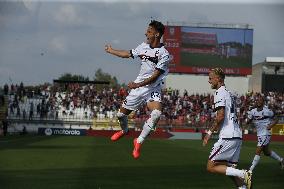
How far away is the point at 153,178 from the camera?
1475 cm

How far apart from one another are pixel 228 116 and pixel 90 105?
143 feet

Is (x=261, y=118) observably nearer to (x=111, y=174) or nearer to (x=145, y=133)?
(x=111, y=174)

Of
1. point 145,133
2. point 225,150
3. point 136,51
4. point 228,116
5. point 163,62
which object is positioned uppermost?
point 136,51

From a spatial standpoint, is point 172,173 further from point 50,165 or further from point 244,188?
point 244,188

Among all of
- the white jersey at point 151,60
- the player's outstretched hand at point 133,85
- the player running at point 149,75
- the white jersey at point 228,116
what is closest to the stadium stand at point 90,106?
the player running at point 149,75

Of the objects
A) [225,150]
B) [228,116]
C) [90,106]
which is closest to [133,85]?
[228,116]

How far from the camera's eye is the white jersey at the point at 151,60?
1070 centimetres

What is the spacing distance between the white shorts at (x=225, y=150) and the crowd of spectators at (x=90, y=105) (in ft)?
122

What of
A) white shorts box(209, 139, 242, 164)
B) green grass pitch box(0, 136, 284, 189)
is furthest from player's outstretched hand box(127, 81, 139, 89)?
green grass pitch box(0, 136, 284, 189)

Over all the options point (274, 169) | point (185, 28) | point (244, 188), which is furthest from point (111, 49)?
point (185, 28)

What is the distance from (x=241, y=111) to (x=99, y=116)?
13.1 meters

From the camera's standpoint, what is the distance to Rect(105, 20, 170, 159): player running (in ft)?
34.7

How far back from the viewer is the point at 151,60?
10805 mm

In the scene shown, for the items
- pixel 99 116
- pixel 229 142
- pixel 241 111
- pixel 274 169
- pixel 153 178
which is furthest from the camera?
pixel 99 116
